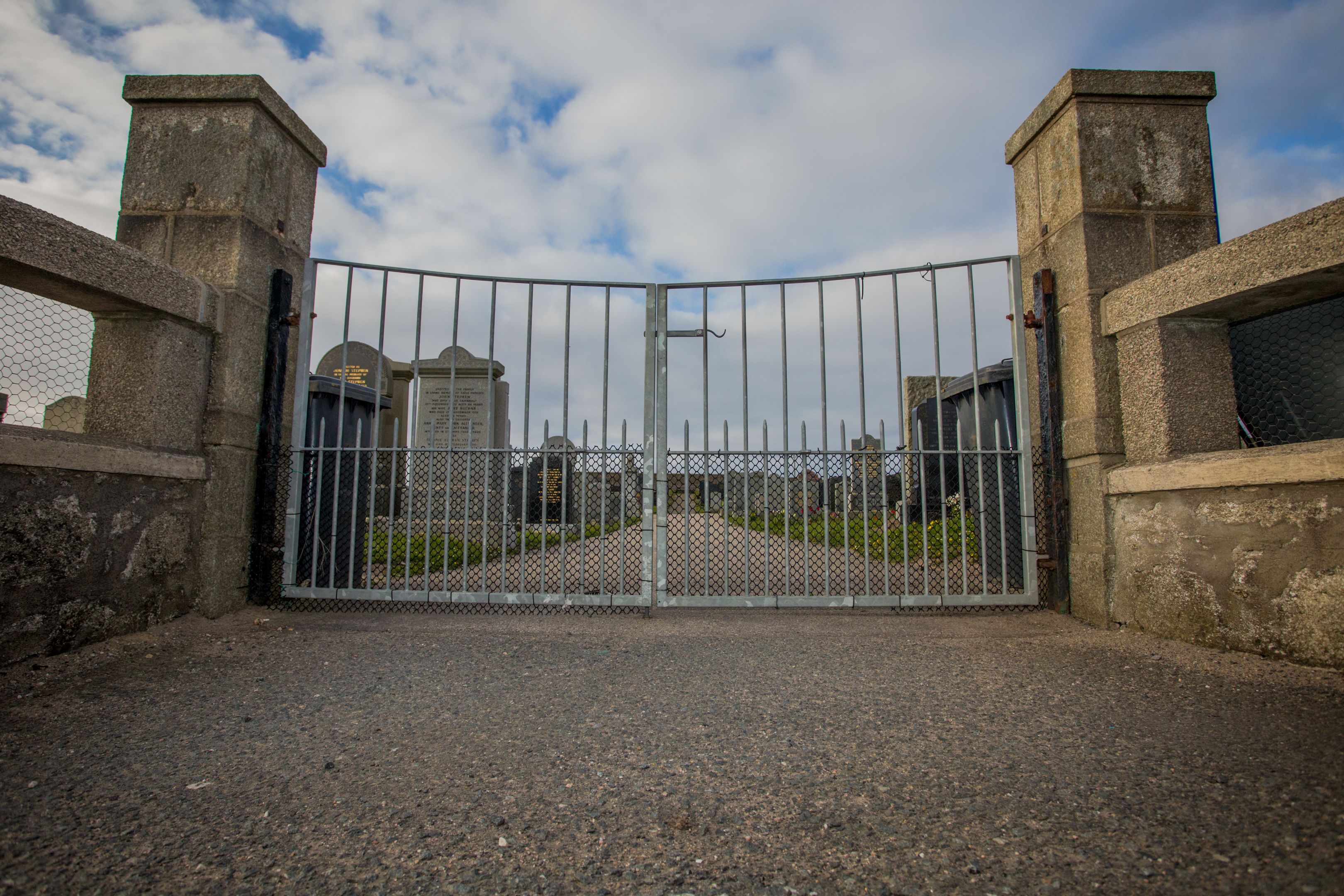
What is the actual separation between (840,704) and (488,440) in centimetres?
281

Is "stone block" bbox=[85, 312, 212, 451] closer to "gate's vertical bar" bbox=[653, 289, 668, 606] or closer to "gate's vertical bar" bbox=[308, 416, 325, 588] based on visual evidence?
"gate's vertical bar" bbox=[308, 416, 325, 588]

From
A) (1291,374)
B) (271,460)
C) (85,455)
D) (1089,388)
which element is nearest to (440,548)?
(271,460)

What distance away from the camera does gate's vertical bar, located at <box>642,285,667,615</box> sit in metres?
4.16

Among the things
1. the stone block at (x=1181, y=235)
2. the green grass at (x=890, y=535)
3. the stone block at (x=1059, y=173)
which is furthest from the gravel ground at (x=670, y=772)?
the stone block at (x=1059, y=173)

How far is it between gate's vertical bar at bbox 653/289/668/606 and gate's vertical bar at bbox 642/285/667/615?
0.4 inches

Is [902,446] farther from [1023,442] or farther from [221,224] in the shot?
[221,224]

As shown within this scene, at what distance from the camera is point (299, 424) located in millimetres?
4191

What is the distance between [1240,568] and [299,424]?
509cm

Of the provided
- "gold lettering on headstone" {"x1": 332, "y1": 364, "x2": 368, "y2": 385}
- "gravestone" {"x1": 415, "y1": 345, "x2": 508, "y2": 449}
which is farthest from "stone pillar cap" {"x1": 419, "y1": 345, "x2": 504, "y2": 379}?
"gold lettering on headstone" {"x1": 332, "y1": 364, "x2": 368, "y2": 385}

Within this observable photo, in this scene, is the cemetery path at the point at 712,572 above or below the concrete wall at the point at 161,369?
below

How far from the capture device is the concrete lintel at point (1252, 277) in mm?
2674

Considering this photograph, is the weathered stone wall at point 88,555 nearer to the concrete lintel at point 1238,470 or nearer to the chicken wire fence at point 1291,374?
the concrete lintel at point 1238,470

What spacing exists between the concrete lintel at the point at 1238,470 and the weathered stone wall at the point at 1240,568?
0.14ft

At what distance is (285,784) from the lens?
5.69 feet
